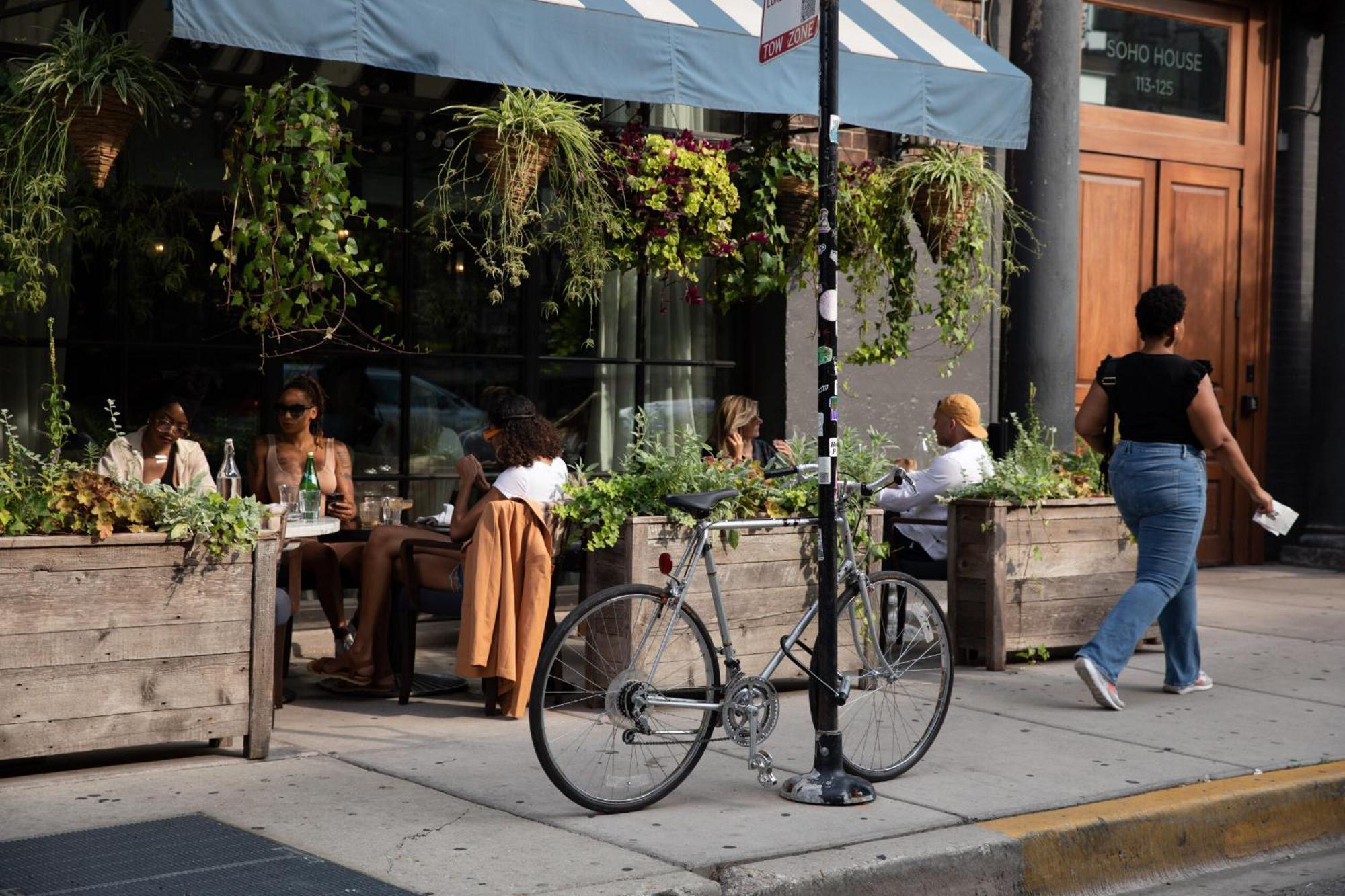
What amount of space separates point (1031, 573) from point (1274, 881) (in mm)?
2614

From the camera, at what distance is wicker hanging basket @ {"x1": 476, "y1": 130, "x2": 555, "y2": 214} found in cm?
636

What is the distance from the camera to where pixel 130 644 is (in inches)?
197

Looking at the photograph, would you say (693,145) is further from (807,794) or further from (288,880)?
(288,880)

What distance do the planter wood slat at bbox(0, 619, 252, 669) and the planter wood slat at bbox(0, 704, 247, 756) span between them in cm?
19

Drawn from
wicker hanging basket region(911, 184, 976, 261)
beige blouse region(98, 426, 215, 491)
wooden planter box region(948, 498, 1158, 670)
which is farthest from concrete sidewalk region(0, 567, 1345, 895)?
wicker hanging basket region(911, 184, 976, 261)

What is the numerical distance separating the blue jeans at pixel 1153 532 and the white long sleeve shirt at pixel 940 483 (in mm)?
893

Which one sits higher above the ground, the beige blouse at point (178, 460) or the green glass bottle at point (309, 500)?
the beige blouse at point (178, 460)

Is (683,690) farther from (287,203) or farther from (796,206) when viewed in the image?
(796,206)

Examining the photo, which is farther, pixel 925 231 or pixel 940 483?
pixel 925 231

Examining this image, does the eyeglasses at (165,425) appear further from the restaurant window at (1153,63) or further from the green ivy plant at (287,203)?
the restaurant window at (1153,63)

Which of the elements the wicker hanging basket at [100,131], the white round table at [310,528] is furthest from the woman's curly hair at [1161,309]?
the wicker hanging basket at [100,131]

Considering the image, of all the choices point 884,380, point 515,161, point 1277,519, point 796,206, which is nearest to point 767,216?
point 796,206

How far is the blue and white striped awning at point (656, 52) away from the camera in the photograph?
581cm

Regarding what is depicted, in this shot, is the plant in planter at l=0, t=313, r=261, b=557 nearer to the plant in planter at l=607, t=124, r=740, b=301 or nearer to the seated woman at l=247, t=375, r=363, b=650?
the seated woman at l=247, t=375, r=363, b=650
